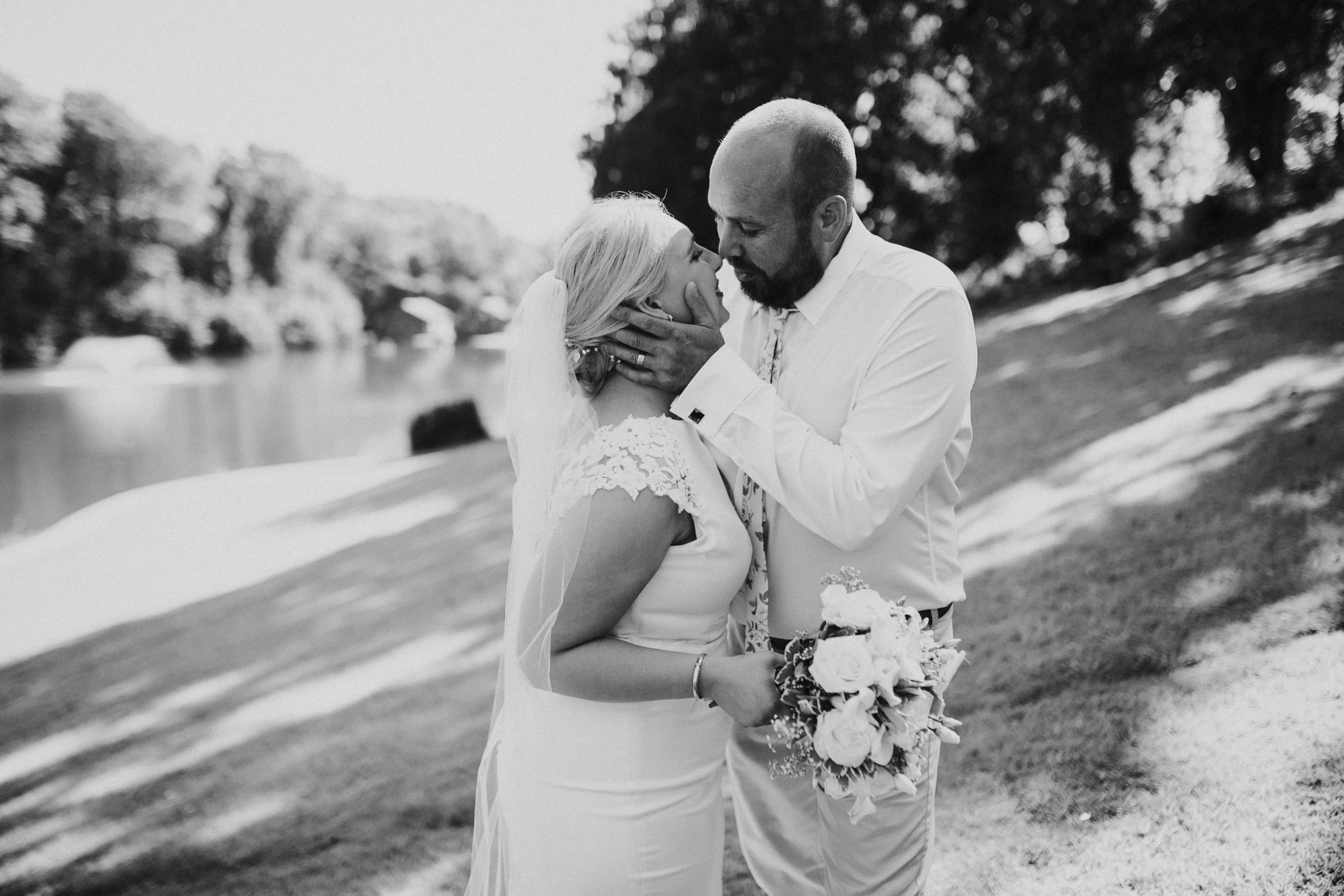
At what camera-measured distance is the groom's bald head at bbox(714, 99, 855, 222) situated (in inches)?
Result: 102

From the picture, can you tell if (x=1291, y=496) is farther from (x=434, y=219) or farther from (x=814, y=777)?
(x=434, y=219)

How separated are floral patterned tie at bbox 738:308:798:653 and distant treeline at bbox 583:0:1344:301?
291 centimetres

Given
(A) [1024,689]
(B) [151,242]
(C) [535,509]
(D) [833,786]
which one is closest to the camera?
(D) [833,786]

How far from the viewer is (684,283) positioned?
2.46 metres

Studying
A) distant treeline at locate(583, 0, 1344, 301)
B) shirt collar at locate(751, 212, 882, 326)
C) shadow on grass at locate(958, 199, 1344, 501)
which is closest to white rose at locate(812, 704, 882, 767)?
shirt collar at locate(751, 212, 882, 326)

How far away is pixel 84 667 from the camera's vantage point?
7.80m

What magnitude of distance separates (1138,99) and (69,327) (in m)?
58.6

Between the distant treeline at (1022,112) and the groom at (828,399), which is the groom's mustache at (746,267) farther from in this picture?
the distant treeline at (1022,112)

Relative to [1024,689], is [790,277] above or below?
above

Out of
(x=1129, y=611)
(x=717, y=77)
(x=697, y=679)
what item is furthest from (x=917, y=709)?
(x=717, y=77)

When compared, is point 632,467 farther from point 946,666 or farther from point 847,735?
point 946,666

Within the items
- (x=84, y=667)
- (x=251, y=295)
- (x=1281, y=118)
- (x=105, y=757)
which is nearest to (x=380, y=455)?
(x=84, y=667)

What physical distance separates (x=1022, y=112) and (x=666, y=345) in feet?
60.4

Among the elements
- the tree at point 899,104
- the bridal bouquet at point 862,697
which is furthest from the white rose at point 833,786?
the tree at point 899,104
